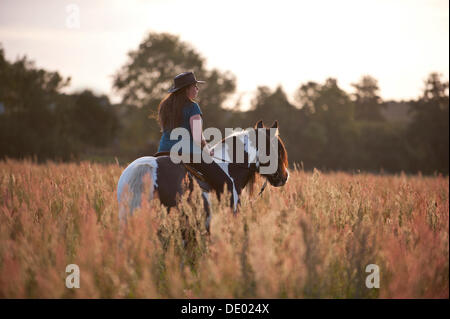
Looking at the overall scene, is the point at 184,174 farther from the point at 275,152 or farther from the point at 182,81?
the point at 275,152

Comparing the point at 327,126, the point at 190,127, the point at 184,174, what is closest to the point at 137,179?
the point at 184,174

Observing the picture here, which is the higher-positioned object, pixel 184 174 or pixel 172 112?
pixel 172 112

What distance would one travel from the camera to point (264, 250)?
244cm

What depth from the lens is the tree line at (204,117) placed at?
34875 millimetres

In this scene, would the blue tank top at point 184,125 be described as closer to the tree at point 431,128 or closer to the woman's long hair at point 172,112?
the woman's long hair at point 172,112

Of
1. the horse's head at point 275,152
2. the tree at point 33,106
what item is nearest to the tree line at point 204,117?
the tree at point 33,106

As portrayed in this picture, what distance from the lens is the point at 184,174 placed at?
3.93 m

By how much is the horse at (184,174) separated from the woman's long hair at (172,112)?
472 mm

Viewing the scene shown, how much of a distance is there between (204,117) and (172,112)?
32.1 metres

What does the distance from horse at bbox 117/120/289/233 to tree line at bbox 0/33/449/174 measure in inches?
1068

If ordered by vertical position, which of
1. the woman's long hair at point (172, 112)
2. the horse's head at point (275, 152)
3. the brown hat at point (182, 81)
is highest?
the brown hat at point (182, 81)

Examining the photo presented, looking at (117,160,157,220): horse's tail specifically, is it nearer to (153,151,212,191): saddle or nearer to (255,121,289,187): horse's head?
(153,151,212,191): saddle

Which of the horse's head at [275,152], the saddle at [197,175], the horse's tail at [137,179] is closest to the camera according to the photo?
the horse's tail at [137,179]
